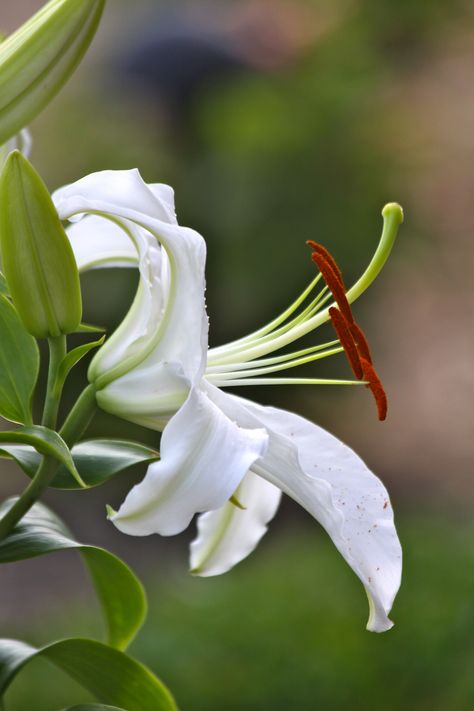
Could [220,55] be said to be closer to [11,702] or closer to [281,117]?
[281,117]

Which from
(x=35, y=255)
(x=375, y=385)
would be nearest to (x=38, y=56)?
(x=35, y=255)

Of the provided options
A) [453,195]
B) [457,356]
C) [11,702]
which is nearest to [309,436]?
[11,702]

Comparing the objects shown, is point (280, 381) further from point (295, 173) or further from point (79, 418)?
point (295, 173)

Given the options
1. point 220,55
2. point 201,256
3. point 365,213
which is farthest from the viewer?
point 220,55

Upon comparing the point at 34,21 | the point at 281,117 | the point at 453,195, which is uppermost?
the point at 34,21

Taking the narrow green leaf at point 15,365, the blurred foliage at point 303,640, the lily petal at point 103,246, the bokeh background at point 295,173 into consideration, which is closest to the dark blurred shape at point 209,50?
the bokeh background at point 295,173

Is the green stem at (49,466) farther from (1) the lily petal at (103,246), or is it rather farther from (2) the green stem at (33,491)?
(1) the lily petal at (103,246)
